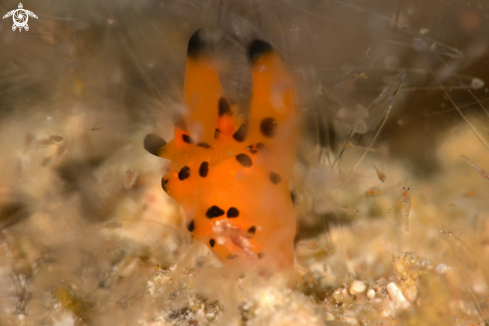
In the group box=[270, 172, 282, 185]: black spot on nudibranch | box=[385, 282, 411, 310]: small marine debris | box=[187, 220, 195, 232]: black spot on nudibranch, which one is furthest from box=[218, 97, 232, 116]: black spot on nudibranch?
box=[385, 282, 411, 310]: small marine debris

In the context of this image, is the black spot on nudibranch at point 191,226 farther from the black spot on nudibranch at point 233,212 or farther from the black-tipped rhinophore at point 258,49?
the black-tipped rhinophore at point 258,49

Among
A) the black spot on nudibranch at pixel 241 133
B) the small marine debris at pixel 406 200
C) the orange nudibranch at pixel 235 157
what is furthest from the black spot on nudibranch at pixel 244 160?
the small marine debris at pixel 406 200

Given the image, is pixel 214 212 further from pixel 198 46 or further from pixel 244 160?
pixel 198 46

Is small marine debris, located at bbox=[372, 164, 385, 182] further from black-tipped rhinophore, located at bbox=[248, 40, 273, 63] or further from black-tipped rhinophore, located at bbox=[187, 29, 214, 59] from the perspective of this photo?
black-tipped rhinophore, located at bbox=[187, 29, 214, 59]

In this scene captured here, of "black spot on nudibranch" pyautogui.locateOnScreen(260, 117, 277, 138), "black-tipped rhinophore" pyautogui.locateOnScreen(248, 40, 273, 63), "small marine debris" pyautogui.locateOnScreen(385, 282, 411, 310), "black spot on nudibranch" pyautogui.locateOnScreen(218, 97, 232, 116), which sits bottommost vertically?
"small marine debris" pyautogui.locateOnScreen(385, 282, 411, 310)

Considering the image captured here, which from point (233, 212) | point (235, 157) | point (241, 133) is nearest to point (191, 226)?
point (233, 212)

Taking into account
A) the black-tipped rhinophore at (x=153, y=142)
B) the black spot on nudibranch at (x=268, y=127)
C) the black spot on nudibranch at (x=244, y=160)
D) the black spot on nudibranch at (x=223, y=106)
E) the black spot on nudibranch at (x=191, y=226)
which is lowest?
the black spot on nudibranch at (x=191, y=226)
